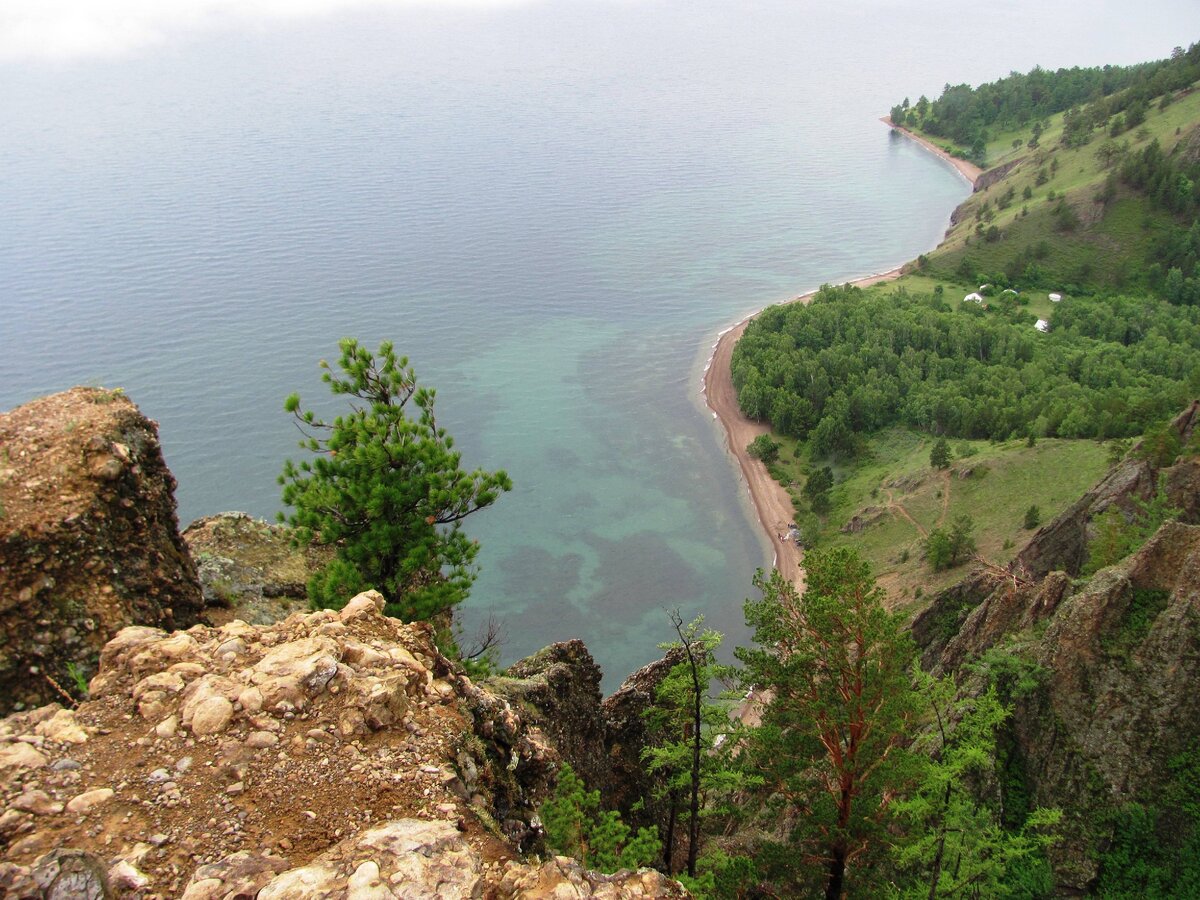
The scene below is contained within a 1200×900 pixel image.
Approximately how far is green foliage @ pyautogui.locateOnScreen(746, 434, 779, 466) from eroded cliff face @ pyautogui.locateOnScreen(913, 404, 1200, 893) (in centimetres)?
6390

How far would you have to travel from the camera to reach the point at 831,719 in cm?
2227

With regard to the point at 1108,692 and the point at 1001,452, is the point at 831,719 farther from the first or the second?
the point at 1001,452

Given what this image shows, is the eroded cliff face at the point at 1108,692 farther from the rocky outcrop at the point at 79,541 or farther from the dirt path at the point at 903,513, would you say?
the dirt path at the point at 903,513

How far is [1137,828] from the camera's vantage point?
25.9 metres

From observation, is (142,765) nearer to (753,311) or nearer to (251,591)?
(251,591)

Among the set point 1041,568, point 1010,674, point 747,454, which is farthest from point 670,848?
point 747,454

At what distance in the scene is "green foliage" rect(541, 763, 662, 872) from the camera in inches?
723

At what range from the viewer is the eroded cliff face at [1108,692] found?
26.6m

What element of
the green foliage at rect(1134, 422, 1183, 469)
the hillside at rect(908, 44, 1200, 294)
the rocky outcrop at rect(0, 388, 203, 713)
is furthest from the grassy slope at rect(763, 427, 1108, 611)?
the hillside at rect(908, 44, 1200, 294)

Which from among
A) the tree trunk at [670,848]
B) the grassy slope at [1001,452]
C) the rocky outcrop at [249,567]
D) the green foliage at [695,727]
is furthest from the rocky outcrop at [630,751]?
the grassy slope at [1001,452]

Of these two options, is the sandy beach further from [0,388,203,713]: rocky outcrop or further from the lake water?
[0,388,203,713]: rocky outcrop

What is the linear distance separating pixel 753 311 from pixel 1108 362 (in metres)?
53.0

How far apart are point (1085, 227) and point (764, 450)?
86.7 m

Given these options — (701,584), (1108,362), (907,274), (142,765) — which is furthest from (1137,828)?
(907,274)
